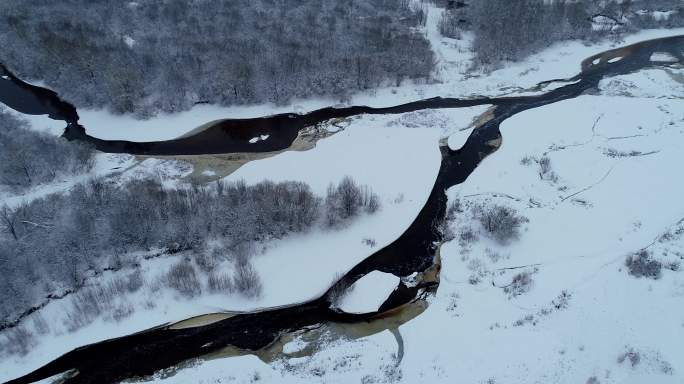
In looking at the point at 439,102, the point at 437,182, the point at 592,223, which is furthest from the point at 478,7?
the point at 592,223

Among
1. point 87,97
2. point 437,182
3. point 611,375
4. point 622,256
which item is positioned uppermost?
point 87,97

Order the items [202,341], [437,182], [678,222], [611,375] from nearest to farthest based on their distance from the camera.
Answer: [611,375], [202,341], [678,222], [437,182]

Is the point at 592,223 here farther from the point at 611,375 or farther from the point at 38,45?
the point at 38,45

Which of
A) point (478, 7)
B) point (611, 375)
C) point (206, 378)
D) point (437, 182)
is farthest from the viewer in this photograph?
point (478, 7)

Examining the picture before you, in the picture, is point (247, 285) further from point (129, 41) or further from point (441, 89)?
point (129, 41)

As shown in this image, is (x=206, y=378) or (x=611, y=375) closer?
(x=611, y=375)

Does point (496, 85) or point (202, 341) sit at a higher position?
point (496, 85)

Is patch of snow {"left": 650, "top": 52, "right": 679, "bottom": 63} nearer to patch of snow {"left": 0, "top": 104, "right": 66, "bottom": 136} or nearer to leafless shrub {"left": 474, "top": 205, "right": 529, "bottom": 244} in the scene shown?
leafless shrub {"left": 474, "top": 205, "right": 529, "bottom": 244}

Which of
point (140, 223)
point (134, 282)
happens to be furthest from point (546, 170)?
point (134, 282)
